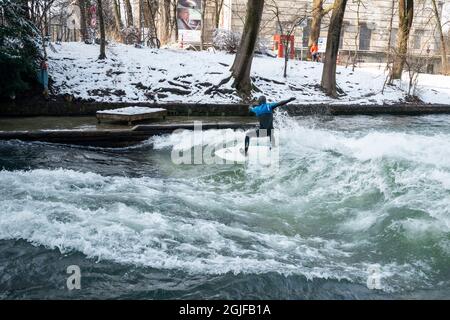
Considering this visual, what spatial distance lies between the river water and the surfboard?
0.53 m

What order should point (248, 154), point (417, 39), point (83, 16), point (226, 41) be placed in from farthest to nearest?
point (417, 39)
point (83, 16)
point (226, 41)
point (248, 154)

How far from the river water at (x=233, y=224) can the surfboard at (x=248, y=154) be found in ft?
1.74

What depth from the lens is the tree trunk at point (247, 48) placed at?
2078 centimetres

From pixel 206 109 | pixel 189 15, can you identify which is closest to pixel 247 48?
pixel 206 109

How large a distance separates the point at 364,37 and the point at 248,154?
123 ft

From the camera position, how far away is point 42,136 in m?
14.4

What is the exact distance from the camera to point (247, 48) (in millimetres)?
21406

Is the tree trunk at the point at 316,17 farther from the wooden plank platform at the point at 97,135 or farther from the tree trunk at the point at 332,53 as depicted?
the wooden plank platform at the point at 97,135

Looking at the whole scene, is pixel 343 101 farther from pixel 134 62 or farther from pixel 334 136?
pixel 134 62

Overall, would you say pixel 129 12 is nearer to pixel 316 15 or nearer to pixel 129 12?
pixel 129 12

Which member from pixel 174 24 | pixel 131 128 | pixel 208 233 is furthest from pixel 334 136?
pixel 174 24

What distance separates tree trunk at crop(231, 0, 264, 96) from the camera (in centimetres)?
2078

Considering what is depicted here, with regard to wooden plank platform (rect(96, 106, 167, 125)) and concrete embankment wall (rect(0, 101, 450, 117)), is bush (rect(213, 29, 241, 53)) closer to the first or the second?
concrete embankment wall (rect(0, 101, 450, 117))

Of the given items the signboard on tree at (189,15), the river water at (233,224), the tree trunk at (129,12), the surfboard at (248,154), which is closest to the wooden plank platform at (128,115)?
the river water at (233,224)
